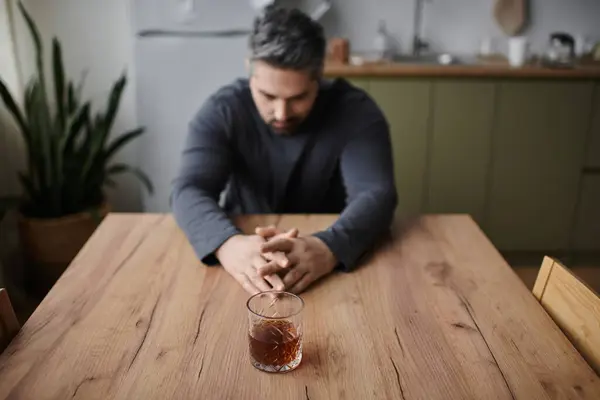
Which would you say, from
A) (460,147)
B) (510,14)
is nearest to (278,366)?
(460,147)

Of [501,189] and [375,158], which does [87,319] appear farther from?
[501,189]

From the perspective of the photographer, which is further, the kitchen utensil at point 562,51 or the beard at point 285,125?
the kitchen utensil at point 562,51

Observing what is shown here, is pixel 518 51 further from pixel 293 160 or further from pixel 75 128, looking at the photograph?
pixel 75 128

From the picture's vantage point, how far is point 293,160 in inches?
66.7

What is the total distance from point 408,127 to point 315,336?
1890mm

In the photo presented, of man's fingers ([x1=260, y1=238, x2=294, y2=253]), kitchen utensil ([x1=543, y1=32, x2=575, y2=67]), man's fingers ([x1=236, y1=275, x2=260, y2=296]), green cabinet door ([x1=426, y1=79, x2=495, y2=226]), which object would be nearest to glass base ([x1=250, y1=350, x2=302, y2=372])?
man's fingers ([x1=236, y1=275, x2=260, y2=296])

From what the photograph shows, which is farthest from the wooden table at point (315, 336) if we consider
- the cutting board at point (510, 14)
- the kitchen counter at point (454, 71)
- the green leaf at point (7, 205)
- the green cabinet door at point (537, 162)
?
the cutting board at point (510, 14)

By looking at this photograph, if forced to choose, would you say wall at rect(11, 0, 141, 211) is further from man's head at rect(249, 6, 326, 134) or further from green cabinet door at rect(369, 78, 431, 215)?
man's head at rect(249, 6, 326, 134)

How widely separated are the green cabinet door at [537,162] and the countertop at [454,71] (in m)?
0.05

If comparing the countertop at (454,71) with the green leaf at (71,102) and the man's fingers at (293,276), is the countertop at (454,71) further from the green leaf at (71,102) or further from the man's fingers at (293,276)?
the man's fingers at (293,276)

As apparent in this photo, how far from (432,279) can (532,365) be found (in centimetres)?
31

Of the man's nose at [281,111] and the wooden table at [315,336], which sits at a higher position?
the man's nose at [281,111]

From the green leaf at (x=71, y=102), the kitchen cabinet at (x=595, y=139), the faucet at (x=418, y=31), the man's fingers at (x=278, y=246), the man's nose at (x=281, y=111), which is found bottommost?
the kitchen cabinet at (x=595, y=139)

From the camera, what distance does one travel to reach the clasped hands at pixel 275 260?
1183mm
